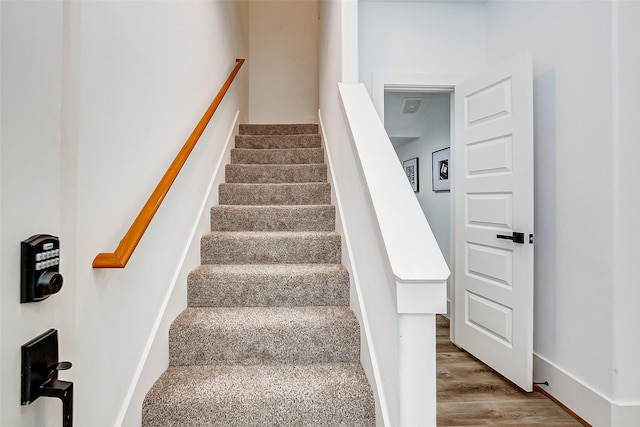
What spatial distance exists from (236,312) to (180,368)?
33cm

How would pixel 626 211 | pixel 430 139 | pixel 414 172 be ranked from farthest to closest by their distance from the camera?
pixel 414 172 < pixel 430 139 < pixel 626 211

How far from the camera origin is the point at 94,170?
3.06ft

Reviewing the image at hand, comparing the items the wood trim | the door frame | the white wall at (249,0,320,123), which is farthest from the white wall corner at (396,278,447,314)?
the white wall at (249,0,320,123)

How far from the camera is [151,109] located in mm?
1298

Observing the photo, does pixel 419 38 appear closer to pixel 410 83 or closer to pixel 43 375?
pixel 410 83

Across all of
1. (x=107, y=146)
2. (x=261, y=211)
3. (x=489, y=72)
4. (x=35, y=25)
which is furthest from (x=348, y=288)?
(x=489, y=72)

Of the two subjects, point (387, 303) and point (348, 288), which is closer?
point (387, 303)

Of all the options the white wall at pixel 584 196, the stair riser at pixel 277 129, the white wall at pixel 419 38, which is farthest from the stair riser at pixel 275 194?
the white wall at pixel 584 196

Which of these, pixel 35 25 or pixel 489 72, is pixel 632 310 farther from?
pixel 35 25

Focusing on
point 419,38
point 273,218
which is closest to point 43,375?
point 273,218

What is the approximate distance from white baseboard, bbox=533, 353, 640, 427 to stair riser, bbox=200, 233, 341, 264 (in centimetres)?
140

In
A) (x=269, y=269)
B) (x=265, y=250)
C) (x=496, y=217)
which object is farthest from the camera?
(x=496, y=217)

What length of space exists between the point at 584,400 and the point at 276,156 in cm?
257

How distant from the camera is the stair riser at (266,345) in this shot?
1.42 meters
